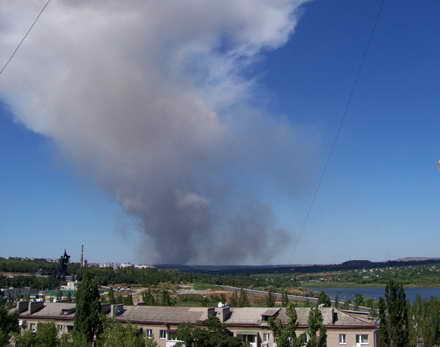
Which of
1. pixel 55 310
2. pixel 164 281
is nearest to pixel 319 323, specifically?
pixel 55 310

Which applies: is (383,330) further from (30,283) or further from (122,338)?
(30,283)

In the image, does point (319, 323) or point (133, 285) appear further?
point (133, 285)

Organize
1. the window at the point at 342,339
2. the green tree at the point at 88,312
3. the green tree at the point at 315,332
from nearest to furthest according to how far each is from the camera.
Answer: the green tree at the point at 315,332
the green tree at the point at 88,312
the window at the point at 342,339

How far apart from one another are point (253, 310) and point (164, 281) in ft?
491

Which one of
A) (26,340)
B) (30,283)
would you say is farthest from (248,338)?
(30,283)

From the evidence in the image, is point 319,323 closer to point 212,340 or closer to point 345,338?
point 212,340

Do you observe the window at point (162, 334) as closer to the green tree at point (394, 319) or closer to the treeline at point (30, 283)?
the green tree at point (394, 319)

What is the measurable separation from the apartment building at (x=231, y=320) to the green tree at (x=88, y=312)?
6.50 feet

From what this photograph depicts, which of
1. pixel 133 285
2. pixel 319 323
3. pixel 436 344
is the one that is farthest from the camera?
pixel 133 285

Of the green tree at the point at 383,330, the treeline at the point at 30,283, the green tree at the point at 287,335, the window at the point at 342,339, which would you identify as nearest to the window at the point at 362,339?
the window at the point at 342,339

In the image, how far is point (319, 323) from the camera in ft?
89.5

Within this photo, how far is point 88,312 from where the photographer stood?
Answer: 4925cm

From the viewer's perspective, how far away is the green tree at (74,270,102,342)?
48.7 metres

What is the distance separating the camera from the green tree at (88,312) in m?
48.7
